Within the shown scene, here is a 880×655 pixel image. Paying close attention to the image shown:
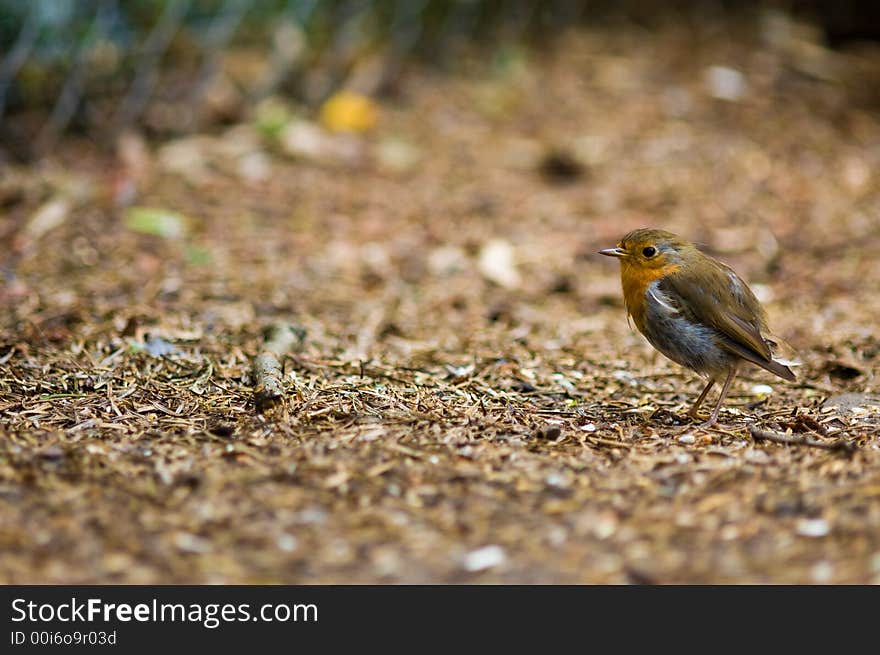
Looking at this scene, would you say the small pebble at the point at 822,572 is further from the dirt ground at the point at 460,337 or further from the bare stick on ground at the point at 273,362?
the bare stick on ground at the point at 273,362

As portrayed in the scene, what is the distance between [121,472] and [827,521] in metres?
1.76

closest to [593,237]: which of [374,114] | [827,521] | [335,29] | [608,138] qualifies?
[608,138]

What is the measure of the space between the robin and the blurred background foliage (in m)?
3.53

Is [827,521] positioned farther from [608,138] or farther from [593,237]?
[608,138]

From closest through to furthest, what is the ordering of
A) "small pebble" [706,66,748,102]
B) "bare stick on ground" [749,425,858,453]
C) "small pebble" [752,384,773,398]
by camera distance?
1. "bare stick on ground" [749,425,858,453]
2. "small pebble" [752,384,773,398]
3. "small pebble" [706,66,748,102]

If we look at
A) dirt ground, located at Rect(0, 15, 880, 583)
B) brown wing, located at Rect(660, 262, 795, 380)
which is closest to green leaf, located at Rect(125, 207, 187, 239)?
dirt ground, located at Rect(0, 15, 880, 583)

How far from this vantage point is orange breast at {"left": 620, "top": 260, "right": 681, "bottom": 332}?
11.7 feet

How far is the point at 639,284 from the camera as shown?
3.59 metres

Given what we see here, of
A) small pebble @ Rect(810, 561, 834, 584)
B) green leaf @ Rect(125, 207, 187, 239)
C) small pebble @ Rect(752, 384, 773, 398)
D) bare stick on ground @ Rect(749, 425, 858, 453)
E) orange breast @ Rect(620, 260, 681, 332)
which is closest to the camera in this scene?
small pebble @ Rect(810, 561, 834, 584)

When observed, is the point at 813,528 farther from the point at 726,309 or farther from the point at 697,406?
the point at 726,309

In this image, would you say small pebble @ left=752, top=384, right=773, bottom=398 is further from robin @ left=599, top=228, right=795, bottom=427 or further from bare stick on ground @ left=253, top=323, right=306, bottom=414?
bare stick on ground @ left=253, top=323, right=306, bottom=414

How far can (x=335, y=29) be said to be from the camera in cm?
721

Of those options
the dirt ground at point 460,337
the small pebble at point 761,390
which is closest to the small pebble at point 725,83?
the dirt ground at point 460,337
